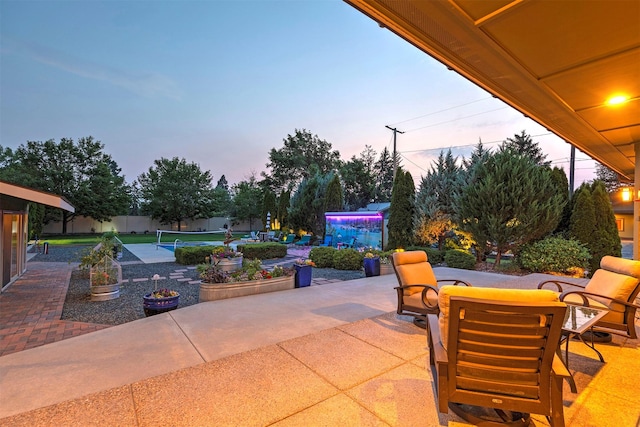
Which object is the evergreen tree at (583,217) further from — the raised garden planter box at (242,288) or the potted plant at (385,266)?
the raised garden planter box at (242,288)

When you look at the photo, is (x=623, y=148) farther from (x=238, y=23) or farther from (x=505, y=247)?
(x=238, y=23)

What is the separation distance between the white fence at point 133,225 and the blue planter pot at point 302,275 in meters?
20.4

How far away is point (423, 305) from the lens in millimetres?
3629

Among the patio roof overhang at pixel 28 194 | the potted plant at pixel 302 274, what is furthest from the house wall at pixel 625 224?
the patio roof overhang at pixel 28 194

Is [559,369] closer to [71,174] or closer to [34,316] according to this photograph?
[34,316]

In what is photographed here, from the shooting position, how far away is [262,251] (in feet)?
37.8

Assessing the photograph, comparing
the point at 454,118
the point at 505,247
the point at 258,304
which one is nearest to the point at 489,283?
the point at 505,247

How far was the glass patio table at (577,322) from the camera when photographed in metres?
2.44

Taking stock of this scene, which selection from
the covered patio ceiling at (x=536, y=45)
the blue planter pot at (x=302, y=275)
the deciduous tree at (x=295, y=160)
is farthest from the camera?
the deciduous tree at (x=295, y=160)

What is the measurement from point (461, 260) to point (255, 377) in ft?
25.8

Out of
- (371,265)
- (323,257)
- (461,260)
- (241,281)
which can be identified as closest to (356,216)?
(323,257)

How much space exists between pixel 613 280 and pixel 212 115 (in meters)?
21.0

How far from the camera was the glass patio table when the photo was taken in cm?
244

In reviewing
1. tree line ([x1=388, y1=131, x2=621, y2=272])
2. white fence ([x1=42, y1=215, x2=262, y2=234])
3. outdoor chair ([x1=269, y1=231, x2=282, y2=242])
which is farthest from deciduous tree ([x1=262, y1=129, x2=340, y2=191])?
tree line ([x1=388, y1=131, x2=621, y2=272])
